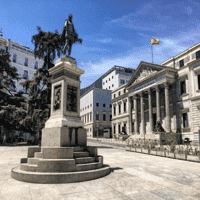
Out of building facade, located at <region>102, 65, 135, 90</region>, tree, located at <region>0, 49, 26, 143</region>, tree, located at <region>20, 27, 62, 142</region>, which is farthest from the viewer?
building facade, located at <region>102, 65, 135, 90</region>

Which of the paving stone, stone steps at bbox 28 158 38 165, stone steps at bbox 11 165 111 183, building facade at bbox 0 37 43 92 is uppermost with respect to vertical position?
building facade at bbox 0 37 43 92

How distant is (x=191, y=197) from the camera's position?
4723mm

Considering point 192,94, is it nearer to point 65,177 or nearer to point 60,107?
point 60,107

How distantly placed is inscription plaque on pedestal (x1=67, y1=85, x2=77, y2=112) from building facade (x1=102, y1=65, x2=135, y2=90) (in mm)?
62349

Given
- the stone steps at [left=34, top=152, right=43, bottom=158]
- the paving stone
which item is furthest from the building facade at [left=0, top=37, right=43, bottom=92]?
the paving stone

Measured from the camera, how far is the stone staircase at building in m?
5.91

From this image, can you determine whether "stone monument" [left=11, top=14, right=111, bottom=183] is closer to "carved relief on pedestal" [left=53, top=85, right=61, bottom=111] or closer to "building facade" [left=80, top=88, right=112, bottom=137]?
"carved relief on pedestal" [left=53, top=85, right=61, bottom=111]

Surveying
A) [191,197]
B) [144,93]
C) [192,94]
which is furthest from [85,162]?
[144,93]

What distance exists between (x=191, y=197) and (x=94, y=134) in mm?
63761

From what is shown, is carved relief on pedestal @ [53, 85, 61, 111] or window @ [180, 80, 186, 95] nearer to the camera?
carved relief on pedestal @ [53, 85, 61, 111]

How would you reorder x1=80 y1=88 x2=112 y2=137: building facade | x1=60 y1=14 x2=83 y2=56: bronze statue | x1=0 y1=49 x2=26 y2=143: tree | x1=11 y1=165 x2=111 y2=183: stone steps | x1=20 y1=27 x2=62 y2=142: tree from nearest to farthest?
x1=11 y1=165 x2=111 y2=183: stone steps → x1=60 y1=14 x2=83 y2=56: bronze statue → x1=20 y1=27 x2=62 y2=142: tree → x1=0 y1=49 x2=26 y2=143: tree → x1=80 y1=88 x2=112 y2=137: building facade

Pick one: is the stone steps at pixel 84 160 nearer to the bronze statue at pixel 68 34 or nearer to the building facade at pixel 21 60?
the bronze statue at pixel 68 34

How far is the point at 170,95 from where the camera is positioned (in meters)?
36.2

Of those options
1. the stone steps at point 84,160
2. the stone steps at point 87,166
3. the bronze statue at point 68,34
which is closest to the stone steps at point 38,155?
the stone steps at point 84,160
